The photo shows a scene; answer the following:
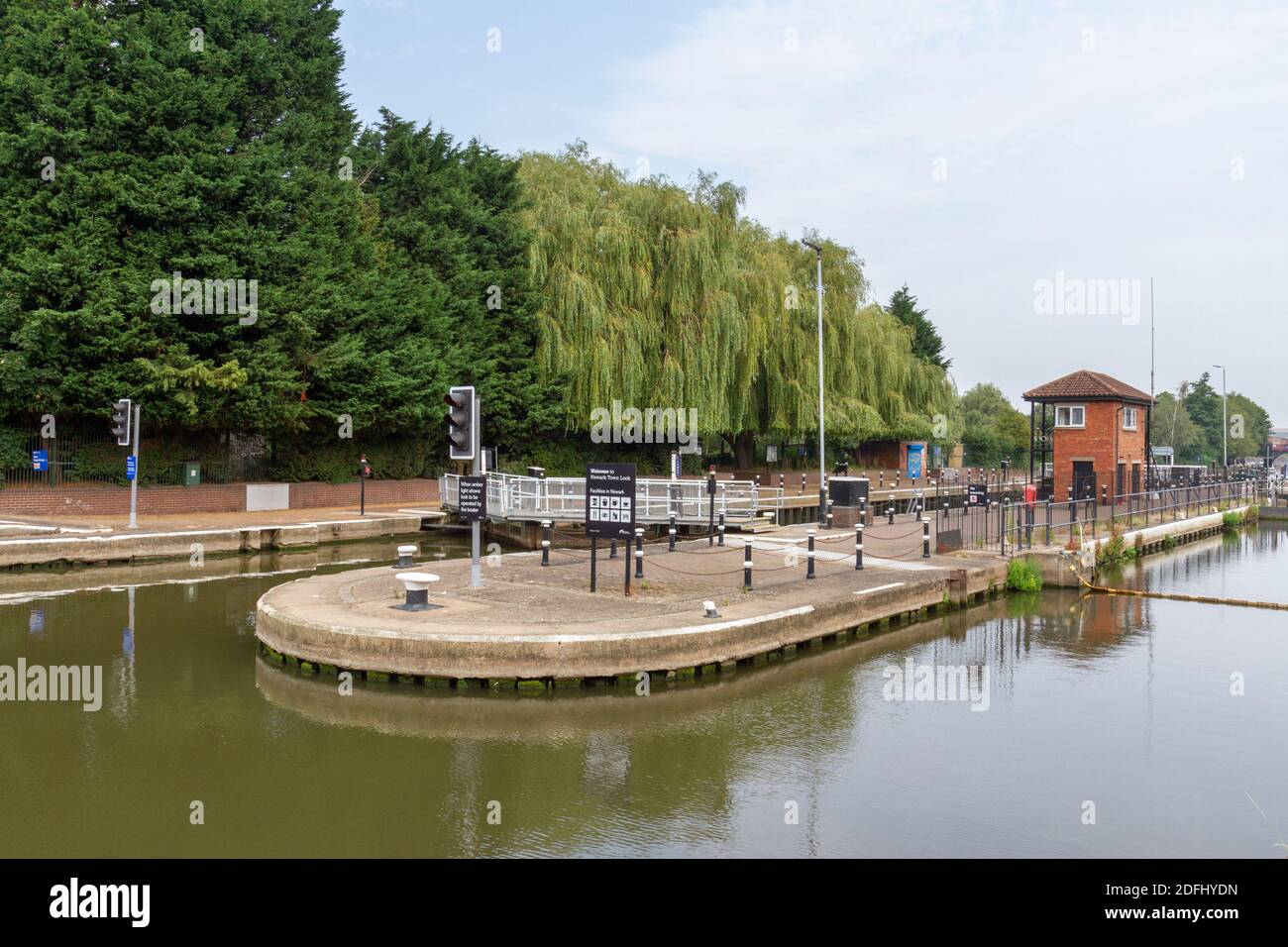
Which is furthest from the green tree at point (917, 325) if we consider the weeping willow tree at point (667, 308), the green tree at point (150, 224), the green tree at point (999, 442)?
the green tree at point (150, 224)

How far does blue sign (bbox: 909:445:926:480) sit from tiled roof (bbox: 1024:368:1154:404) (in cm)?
1742

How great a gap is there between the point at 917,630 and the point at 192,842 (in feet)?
43.4

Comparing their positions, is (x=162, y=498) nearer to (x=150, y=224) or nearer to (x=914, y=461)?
(x=150, y=224)

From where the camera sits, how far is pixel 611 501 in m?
16.0

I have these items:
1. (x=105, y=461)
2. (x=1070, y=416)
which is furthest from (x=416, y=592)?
(x=1070, y=416)

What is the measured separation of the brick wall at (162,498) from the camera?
30.1 meters

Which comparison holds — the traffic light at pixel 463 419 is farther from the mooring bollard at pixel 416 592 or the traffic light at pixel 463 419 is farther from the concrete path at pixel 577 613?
the concrete path at pixel 577 613

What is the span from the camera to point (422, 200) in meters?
43.8

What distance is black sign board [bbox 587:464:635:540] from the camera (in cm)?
1586

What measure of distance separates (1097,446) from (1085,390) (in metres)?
2.05

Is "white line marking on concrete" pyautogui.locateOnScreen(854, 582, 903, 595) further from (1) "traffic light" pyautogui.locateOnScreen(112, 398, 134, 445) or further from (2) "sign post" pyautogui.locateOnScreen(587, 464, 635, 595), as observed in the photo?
(1) "traffic light" pyautogui.locateOnScreen(112, 398, 134, 445)

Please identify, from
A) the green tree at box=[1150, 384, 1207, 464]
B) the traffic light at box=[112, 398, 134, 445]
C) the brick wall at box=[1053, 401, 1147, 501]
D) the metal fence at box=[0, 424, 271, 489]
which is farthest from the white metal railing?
the green tree at box=[1150, 384, 1207, 464]
